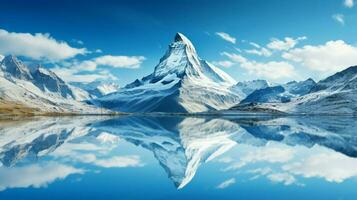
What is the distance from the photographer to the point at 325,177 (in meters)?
40.5

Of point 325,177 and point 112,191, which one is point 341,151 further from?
point 112,191

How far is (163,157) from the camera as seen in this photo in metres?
58.2

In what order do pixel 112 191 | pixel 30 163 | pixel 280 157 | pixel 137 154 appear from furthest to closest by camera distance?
pixel 137 154, pixel 280 157, pixel 30 163, pixel 112 191

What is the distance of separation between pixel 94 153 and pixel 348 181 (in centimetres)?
3844

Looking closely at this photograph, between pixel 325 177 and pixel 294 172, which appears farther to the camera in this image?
pixel 294 172

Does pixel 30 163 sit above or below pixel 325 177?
above

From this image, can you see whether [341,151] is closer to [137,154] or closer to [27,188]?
[137,154]

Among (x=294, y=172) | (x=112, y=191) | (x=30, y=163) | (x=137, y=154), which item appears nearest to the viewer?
(x=112, y=191)

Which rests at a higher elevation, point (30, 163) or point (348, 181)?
point (30, 163)

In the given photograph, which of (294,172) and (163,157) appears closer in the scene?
(294,172)

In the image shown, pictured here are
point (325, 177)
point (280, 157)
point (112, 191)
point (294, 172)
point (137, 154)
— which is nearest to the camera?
point (112, 191)

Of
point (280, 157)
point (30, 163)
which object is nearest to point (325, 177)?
point (280, 157)

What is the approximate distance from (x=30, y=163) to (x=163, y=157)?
59.0 ft

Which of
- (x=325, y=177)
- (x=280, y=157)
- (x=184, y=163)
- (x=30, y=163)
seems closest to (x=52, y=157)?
(x=30, y=163)
